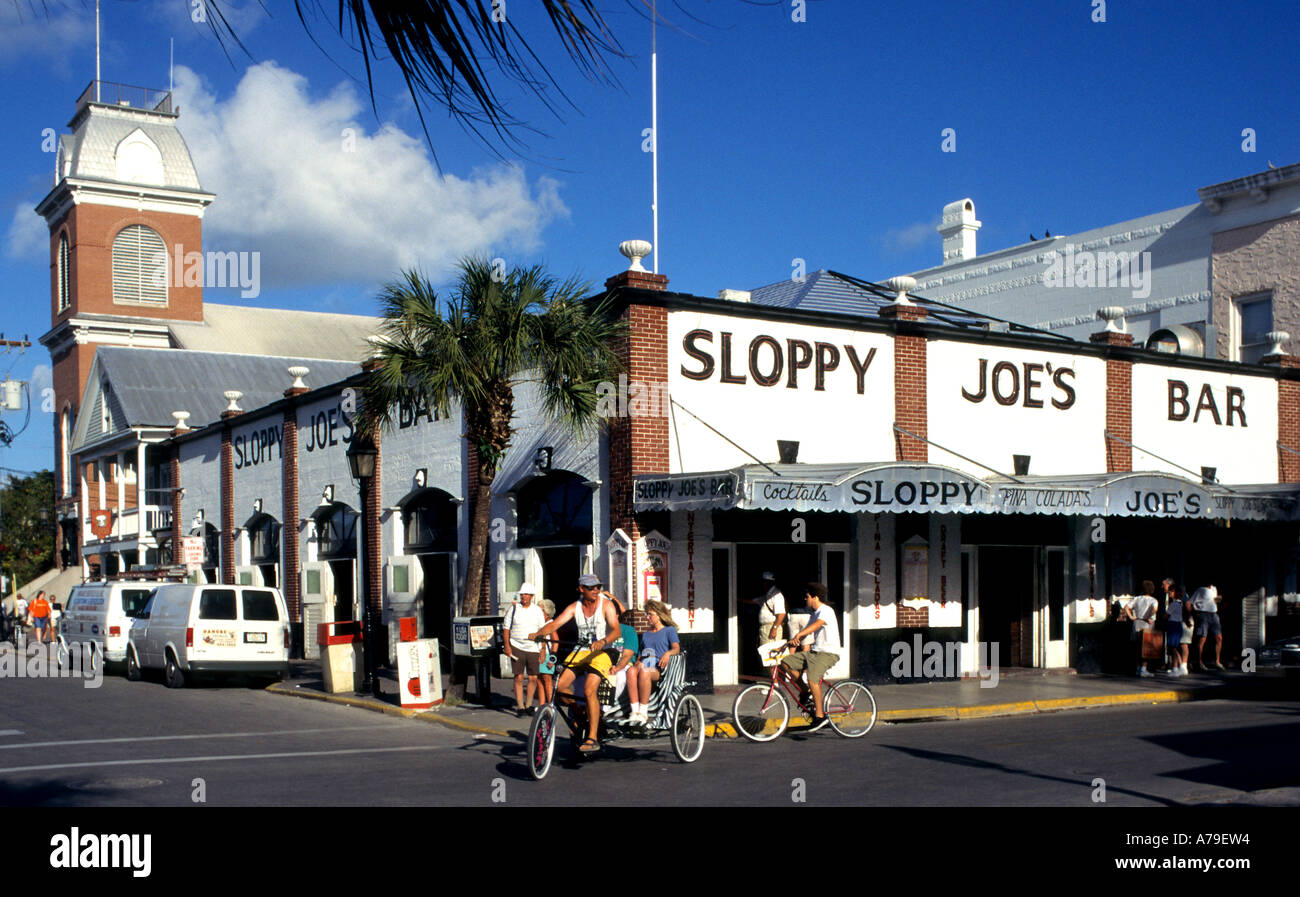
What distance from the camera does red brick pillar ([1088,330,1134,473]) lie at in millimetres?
23344

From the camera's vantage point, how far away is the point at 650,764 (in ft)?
40.6

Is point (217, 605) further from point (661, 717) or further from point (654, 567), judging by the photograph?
point (661, 717)

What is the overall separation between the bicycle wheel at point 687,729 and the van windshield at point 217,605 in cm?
1161

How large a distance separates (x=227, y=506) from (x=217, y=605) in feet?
39.2

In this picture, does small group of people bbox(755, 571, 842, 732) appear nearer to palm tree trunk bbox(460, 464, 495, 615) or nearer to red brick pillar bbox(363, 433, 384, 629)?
palm tree trunk bbox(460, 464, 495, 615)

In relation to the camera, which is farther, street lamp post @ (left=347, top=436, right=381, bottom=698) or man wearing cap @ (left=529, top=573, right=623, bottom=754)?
street lamp post @ (left=347, top=436, right=381, bottom=698)

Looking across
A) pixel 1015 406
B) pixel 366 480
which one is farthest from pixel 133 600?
pixel 1015 406

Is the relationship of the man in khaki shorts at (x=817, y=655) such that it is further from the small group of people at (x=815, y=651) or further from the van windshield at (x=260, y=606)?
the van windshield at (x=260, y=606)

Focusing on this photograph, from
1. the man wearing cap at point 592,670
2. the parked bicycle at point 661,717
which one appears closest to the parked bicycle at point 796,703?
the parked bicycle at point 661,717

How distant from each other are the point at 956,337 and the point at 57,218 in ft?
173

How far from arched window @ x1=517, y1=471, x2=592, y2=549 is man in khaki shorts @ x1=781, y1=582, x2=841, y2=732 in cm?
588

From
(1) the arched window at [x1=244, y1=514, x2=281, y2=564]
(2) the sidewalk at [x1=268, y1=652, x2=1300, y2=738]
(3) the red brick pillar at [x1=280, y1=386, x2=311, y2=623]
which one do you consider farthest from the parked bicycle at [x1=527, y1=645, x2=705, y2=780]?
(1) the arched window at [x1=244, y1=514, x2=281, y2=564]
